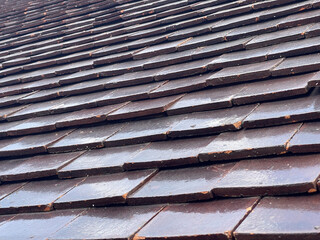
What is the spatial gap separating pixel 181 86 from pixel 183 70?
0.23 meters

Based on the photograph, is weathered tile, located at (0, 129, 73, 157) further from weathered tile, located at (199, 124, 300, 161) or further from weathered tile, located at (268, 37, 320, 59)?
weathered tile, located at (268, 37, 320, 59)

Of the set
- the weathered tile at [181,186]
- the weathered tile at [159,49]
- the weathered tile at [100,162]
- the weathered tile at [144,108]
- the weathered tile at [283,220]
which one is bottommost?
the weathered tile at [283,220]

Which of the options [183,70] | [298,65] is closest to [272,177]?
[298,65]

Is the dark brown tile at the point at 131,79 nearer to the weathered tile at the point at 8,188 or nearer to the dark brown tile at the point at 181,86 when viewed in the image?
the dark brown tile at the point at 181,86

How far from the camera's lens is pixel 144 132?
284 cm

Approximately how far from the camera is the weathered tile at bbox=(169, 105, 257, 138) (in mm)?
2535

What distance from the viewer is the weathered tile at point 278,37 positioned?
125 inches

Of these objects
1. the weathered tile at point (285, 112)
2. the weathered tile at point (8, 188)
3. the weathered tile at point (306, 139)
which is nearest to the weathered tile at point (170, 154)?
the weathered tile at point (285, 112)

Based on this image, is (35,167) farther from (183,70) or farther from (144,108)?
(183,70)

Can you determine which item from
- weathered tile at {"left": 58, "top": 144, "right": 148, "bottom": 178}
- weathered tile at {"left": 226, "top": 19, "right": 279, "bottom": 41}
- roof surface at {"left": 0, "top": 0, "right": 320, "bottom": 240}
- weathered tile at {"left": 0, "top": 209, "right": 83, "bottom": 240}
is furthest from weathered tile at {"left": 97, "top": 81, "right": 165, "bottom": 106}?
weathered tile at {"left": 0, "top": 209, "right": 83, "bottom": 240}

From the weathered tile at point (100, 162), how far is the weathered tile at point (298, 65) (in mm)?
891

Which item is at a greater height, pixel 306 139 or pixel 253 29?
pixel 253 29

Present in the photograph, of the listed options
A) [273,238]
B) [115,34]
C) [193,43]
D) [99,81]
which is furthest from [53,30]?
[273,238]

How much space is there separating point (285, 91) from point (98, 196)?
3.67 feet
